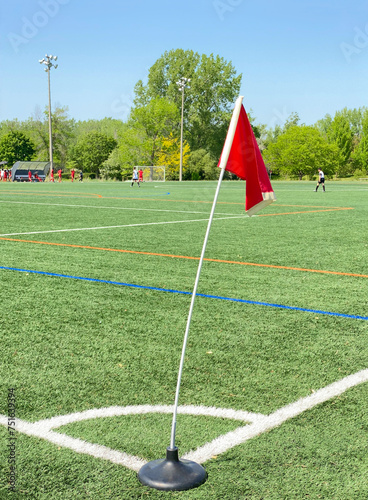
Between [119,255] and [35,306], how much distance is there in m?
3.54

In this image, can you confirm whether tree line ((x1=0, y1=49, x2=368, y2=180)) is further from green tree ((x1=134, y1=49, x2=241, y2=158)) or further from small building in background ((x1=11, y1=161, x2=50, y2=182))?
small building in background ((x1=11, y1=161, x2=50, y2=182))

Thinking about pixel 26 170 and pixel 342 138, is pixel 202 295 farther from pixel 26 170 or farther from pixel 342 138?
pixel 342 138

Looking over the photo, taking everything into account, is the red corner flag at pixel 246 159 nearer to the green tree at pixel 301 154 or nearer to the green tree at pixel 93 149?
the green tree at pixel 301 154

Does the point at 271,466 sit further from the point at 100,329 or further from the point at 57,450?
the point at 100,329

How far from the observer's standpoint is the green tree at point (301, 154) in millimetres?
97250

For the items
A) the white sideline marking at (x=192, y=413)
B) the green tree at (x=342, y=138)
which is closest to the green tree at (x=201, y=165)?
the green tree at (x=342, y=138)

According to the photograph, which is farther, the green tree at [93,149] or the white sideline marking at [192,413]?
the green tree at [93,149]

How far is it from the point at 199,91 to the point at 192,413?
95.3 m

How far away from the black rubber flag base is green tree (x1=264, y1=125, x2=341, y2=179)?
97.4 meters

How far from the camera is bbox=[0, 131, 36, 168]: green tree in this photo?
10756 cm

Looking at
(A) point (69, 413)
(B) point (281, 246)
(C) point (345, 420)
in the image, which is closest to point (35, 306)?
(A) point (69, 413)

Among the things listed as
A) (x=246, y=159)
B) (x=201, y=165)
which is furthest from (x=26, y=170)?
(x=246, y=159)

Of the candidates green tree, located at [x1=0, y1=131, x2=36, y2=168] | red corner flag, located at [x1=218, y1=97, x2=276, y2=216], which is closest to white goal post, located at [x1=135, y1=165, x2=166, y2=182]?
green tree, located at [x1=0, y1=131, x2=36, y2=168]

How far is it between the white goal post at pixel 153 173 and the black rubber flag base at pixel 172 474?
221 feet
